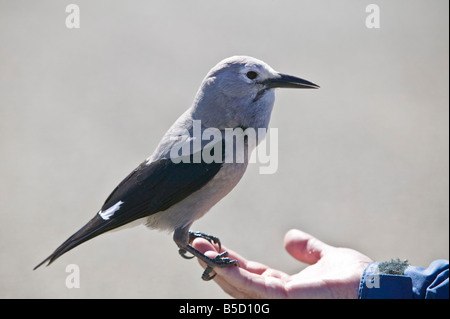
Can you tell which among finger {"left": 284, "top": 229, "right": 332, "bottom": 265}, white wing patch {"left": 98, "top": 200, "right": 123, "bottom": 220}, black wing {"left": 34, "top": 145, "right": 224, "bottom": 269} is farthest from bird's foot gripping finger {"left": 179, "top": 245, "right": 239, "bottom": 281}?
finger {"left": 284, "top": 229, "right": 332, "bottom": 265}

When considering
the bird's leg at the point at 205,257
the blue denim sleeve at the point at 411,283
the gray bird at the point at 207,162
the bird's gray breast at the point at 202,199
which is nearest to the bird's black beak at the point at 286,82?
the gray bird at the point at 207,162

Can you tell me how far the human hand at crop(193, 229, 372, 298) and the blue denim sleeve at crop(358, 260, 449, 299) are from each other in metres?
0.12

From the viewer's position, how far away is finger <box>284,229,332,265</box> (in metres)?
2.69

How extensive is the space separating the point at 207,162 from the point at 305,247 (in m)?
0.89

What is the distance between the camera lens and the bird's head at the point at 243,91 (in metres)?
2.24

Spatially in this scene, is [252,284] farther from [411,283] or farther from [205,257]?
[411,283]

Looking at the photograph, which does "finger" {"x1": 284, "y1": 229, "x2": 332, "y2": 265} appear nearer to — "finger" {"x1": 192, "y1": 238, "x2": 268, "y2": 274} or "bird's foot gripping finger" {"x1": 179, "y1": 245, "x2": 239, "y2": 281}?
"finger" {"x1": 192, "y1": 238, "x2": 268, "y2": 274}

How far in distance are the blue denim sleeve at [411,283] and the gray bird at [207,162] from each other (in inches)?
25.8
